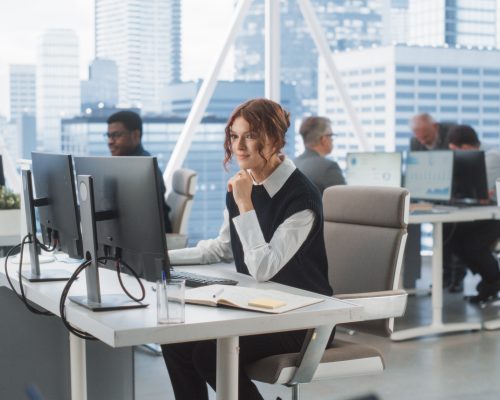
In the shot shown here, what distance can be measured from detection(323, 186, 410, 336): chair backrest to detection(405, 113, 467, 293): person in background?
3.11 metres

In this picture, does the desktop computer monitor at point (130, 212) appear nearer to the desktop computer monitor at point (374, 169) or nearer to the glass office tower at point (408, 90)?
the desktop computer monitor at point (374, 169)

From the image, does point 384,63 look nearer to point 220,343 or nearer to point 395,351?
point 395,351

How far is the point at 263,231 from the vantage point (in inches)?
116

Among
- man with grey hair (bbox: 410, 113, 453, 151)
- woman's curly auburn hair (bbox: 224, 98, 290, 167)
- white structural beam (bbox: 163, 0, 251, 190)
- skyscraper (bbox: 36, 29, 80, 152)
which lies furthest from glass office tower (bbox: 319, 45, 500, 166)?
woman's curly auburn hair (bbox: 224, 98, 290, 167)

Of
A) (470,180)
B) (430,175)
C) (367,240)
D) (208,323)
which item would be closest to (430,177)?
(430,175)

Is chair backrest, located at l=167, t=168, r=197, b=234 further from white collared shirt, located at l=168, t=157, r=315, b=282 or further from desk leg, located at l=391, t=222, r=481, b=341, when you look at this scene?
white collared shirt, located at l=168, t=157, r=315, b=282

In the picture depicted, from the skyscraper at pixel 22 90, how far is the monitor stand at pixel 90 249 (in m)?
4.88

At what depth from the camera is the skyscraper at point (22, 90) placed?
697cm

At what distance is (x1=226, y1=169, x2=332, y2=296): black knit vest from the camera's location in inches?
111

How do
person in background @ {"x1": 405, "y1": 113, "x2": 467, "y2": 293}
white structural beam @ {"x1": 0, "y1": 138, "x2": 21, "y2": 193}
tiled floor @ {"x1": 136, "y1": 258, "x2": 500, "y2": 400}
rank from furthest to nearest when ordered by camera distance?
white structural beam @ {"x1": 0, "y1": 138, "x2": 21, "y2": 193}, person in background @ {"x1": 405, "y1": 113, "x2": 467, "y2": 293}, tiled floor @ {"x1": 136, "y1": 258, "x2": 500, "y2": 400}

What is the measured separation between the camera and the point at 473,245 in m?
6.11

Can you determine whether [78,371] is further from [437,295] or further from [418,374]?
[437,295]

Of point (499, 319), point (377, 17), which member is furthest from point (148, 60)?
point (499, 319)

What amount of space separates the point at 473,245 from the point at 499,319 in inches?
36.6
